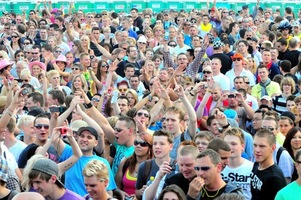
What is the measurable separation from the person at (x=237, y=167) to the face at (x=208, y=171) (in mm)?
846

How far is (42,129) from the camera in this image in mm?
7875

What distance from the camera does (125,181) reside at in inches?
303

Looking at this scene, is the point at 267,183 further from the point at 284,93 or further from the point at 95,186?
the point at 284,93

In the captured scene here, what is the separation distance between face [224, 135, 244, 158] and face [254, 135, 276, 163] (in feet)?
0.83

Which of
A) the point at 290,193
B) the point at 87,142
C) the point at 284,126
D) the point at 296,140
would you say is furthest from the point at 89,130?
the point at 284,126

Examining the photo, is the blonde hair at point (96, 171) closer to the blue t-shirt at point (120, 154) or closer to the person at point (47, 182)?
the person at point (47, 182)

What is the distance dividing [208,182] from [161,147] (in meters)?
1.22

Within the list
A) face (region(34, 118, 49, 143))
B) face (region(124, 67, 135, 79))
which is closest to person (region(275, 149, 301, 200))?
face (region(34, 118, 49, 143))

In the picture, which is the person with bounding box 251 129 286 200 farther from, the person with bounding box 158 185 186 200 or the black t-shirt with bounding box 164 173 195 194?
the person with bounding box 158 185 186 200

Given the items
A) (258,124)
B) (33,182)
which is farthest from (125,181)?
(258,124)

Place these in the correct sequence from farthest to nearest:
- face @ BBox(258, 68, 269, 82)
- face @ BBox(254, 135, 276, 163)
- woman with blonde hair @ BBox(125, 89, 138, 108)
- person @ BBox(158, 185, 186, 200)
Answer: face @ BBox(258, 68, 269, 82) → woman with blonde hair @ BBox(125, 89, 138, 108) → face @ BBox(254, 135, 276, 163) → person @ BBox(158, 185, 186, 200)

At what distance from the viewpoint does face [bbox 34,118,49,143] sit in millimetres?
7871

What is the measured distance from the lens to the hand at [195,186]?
19.6 ft

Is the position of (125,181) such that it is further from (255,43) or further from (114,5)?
(114,5)
